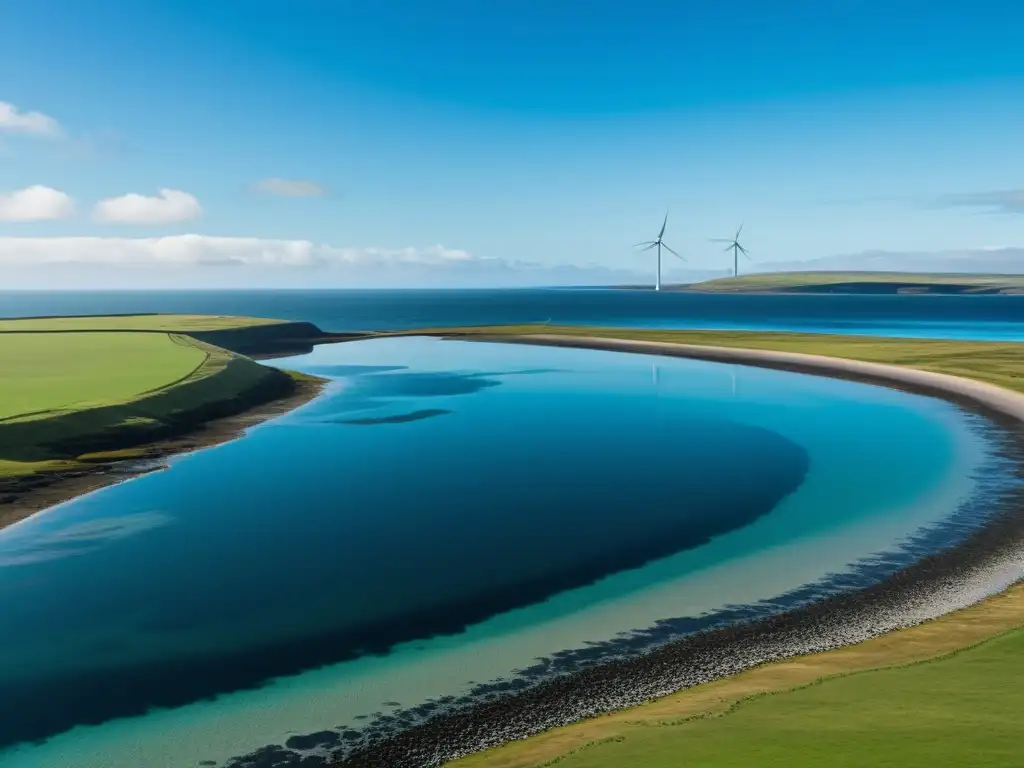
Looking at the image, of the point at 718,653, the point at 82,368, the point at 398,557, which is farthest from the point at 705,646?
the point at 82,368

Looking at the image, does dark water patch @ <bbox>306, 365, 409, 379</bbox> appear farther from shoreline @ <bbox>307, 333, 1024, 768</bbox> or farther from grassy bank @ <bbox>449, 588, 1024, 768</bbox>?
grassy bank @ <bbox>449, 588, 1024, 768</bbox>

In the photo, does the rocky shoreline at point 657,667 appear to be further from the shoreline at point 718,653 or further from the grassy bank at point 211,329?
the grassy bank at point 211,329

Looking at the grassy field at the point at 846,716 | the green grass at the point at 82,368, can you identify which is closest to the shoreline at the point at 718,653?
the grassy field at the point at 846,716

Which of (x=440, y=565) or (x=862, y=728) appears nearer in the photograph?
(x=862, y=728)

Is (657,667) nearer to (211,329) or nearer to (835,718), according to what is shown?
(835,718)

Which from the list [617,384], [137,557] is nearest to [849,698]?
[137,557]
